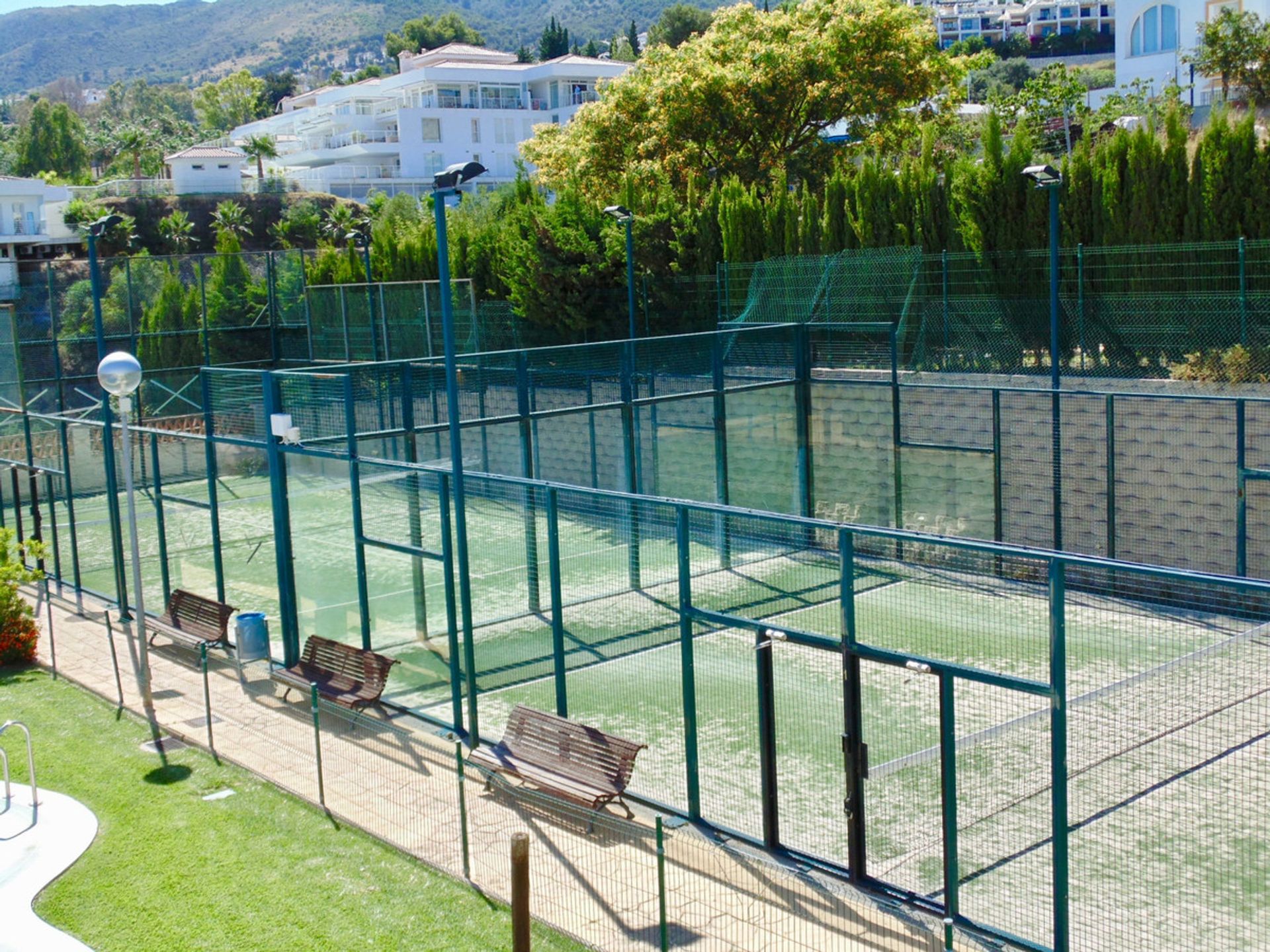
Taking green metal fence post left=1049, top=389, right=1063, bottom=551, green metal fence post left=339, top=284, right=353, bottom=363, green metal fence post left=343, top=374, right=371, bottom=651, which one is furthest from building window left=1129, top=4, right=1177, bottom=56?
green metal fence post left=343, top=374, right=371, bottom=651

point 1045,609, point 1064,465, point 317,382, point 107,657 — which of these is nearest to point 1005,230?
point 1064,465

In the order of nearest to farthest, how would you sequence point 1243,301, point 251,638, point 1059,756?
point 1059,756
point 251,638
point 1243,301

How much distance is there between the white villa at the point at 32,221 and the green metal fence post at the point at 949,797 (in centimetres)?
6979

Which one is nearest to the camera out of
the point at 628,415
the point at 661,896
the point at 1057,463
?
the point at 661,896

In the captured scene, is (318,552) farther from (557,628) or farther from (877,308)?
(877,308)

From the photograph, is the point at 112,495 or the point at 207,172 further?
the point at 207,172

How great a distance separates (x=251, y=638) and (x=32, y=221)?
67.4m

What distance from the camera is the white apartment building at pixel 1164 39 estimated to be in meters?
50.8

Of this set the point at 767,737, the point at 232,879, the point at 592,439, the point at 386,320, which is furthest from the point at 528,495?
the point at 386,320

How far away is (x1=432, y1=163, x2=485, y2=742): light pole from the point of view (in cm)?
1015

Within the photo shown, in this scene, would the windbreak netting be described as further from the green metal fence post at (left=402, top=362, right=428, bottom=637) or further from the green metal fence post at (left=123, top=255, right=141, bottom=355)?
the green metal fence post at (left=402, top=362, right=428, bottom=637)

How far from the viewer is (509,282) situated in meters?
27.2

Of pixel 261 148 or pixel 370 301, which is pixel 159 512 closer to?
pixel 370 301

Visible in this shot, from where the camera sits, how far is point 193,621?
15336 millimetres
